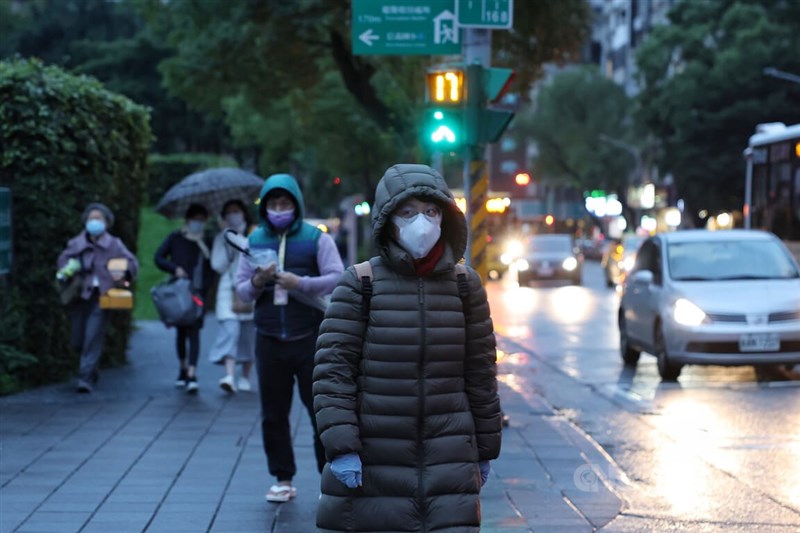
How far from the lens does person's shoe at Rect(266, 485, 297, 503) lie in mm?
7633

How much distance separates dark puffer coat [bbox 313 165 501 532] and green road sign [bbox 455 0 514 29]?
608cm

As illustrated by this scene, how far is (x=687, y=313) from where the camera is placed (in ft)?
47.2

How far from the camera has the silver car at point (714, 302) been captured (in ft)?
46.2

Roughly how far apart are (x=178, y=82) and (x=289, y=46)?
11.5 feet

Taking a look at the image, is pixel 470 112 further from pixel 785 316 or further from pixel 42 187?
pixel 785 316

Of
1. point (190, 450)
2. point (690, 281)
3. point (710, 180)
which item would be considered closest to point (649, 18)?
point (710, 180)

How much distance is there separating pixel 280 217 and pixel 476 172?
399 cm

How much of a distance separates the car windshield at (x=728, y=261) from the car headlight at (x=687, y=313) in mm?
665

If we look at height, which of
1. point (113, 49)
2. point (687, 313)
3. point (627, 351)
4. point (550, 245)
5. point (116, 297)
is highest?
point (113, 49)

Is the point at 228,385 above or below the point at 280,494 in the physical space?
below

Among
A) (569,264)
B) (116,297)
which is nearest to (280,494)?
(116,297)

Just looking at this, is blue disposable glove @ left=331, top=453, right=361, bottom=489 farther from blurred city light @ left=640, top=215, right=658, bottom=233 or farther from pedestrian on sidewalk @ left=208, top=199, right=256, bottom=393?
blurred city light @ left=640, top=215, right=658, bottom=233

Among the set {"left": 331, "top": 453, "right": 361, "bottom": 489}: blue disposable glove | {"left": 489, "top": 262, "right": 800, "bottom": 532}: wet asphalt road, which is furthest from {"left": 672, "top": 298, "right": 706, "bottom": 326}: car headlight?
{"left": 331, "top": 453, "right": 361, "bottom": 489}: blue disposable glove

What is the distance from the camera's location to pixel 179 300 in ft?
41.1
